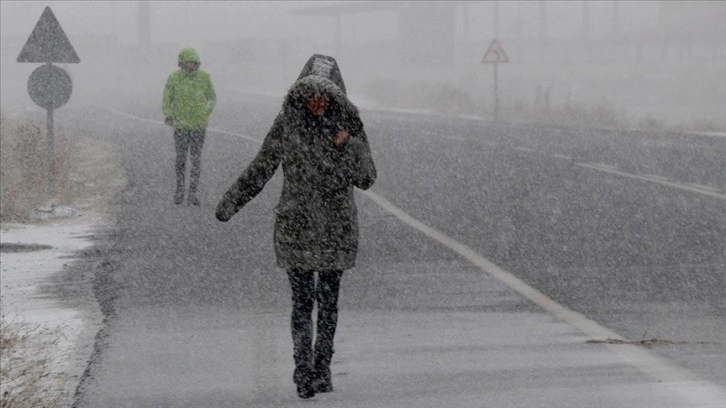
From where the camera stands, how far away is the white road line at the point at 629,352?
641 cm

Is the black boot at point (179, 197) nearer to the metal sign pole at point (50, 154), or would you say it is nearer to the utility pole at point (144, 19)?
the metal sign pole at point (50, 154)

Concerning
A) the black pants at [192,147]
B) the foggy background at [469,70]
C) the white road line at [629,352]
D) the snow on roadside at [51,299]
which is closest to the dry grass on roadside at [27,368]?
the snow on roadside at [51,299]

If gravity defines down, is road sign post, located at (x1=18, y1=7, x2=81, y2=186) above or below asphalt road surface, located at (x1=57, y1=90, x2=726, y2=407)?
above

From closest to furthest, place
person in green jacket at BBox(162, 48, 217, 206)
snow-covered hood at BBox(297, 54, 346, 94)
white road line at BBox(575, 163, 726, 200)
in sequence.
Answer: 1. snow-covered hood at BBox(297, 54, 346, 94)
2. person in green jacket at BBox(162, 48, 217, 206)
3. white road line at BBox(575, 163, 726, 200)

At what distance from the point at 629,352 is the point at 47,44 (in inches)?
459

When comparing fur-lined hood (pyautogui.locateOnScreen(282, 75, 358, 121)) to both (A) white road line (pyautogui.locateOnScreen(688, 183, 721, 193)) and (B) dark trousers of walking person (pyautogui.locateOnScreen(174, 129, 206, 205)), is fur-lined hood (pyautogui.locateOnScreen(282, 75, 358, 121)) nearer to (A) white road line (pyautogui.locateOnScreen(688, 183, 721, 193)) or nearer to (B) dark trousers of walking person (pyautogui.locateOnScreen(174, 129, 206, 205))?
(B) dark trousers of walking person (pyautogui.locateOnScreen(174, 129, 206, 205))

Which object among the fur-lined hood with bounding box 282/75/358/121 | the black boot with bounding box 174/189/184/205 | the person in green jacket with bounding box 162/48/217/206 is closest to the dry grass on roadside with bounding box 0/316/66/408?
the fur-lined hood with bounding box 282/75/358/121

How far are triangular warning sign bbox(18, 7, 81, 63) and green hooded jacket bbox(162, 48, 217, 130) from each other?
105 inches

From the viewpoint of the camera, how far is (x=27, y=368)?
7.42 m

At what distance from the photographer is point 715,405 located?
243 inches

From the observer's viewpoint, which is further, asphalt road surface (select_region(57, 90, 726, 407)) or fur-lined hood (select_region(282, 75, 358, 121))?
asphalt road surface (select_region(57, 90, 726, 407))

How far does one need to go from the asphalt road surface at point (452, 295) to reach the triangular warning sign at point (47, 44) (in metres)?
1.97

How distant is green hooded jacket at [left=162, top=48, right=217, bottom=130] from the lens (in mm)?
15234

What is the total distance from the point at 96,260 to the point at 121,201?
17.3 ft
